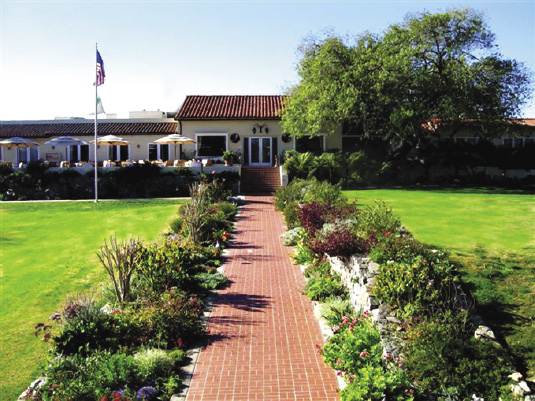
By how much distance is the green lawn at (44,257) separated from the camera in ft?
28.6

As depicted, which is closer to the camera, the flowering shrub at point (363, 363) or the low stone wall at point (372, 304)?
the flowering shrub at point (363, 363)

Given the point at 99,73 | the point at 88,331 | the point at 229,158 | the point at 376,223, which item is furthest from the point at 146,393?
the point at 229,158

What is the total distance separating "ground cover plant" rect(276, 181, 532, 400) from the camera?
20.4 ft

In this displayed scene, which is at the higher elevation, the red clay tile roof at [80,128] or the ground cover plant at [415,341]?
the red clay tile roof at [80,128]

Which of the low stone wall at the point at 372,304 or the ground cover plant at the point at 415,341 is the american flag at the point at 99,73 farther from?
the ground cover plant at the point at 415,341

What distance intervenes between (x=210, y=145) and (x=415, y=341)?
1146 inches

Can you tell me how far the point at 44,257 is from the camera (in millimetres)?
15102

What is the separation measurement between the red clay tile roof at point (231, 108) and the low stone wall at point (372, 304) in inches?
956

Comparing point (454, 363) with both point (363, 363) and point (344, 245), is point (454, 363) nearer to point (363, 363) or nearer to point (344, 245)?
point (363, 363)

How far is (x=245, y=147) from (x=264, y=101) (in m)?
4.51

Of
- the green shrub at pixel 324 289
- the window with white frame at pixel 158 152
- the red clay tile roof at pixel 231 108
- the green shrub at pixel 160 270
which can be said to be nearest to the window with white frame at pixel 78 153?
the window with white frame at pixel 158 152

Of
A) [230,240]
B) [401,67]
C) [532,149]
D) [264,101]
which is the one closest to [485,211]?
[230,240]

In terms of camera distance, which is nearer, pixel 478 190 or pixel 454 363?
pixel 454 363

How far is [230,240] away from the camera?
1609 cm
